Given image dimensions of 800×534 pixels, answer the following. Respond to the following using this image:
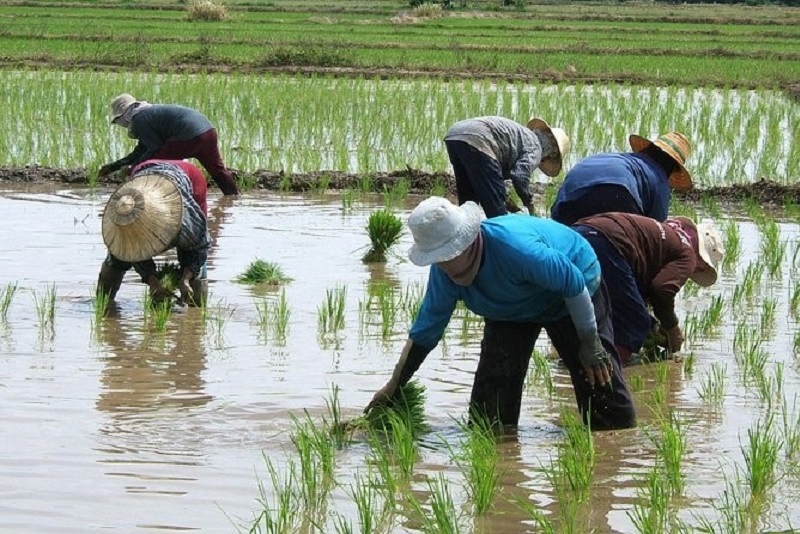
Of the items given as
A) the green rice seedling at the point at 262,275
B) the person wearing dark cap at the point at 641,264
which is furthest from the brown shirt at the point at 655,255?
the green rice seedling at the point at 262,275

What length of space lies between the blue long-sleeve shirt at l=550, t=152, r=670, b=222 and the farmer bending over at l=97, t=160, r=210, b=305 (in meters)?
1.65

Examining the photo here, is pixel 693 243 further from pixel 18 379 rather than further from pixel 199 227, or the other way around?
pixel 18 379

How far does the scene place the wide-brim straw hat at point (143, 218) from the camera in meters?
5.99

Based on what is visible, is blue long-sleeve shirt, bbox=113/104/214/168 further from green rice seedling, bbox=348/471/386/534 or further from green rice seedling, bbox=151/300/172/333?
green rice seedling, bbox=348/471/386/534

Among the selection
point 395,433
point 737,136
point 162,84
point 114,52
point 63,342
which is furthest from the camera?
point 114,52

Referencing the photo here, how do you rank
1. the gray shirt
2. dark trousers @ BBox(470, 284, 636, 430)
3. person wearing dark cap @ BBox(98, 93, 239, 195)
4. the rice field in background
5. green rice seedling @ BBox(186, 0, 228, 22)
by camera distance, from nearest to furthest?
dark trousers @ BBox(470, 284, 636, 430) < the gray shirt < person wearing dark cap @ BBox(98, 93, 239, 195) < the rice field in background < green rice seedling @ BBox(186, 0, 228, 22)

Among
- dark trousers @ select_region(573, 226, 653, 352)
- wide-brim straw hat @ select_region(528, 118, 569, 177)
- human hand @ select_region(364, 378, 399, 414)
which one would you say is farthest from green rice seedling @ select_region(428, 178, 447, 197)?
human hand @ select_region(364, 378, 399, 414)

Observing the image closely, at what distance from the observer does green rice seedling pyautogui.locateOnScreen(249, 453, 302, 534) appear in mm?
3275

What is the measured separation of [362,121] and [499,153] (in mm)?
6379

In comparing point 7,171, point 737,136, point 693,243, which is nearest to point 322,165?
point 7,171

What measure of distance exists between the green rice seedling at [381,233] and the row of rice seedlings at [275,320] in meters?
1.37

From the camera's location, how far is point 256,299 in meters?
6.74

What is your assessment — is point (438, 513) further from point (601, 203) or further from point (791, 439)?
point (601, 203)

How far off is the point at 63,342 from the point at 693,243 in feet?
8.67
